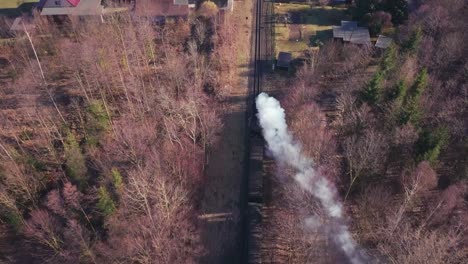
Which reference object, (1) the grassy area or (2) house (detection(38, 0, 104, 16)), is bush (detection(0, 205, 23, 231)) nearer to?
(2) house (detection(38, 0, 104, 16))

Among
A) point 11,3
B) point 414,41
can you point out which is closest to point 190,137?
point 414,41

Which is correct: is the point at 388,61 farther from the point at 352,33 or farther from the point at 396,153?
the point at 352,33

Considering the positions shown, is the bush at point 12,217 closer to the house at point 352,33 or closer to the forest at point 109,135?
the forest at point 109,135

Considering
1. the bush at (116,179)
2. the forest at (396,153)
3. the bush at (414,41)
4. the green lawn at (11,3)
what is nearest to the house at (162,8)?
the green lawn at (11,3)

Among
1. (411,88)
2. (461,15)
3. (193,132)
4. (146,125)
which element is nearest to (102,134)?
(146,125)

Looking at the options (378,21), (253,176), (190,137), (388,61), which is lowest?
(253,176)
